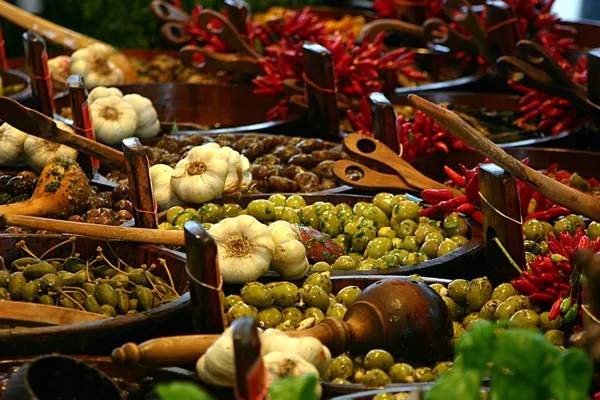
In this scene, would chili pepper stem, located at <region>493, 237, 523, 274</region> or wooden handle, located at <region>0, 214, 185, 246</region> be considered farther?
chili pepper stem, located at <region>493, 237, 523, 274</region>

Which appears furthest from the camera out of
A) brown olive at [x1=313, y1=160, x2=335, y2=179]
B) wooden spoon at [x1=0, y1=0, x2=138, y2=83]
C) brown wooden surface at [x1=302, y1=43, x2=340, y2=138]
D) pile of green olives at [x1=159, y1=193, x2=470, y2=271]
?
wooden spoon at [x1=0, y1=0, x2=138, y2=83]

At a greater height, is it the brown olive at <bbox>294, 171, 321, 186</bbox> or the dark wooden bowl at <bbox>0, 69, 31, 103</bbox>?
the brown olive at <bbox>294, 171, 321, 186</bbox>

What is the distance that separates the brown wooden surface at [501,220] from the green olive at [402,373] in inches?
24.4

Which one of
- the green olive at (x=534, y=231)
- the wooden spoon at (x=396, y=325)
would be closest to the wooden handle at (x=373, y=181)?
the green olive at (x=534, y=231)

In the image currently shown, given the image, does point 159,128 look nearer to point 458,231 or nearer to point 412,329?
point 458,231

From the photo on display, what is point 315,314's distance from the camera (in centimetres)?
217

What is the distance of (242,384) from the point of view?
4.84ft


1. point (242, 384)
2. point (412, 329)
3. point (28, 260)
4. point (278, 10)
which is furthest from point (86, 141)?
point (278, 10)

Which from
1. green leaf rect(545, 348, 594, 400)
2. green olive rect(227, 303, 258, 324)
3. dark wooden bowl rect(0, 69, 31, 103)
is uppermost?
green leaf rect(545, 348, 594, 400)

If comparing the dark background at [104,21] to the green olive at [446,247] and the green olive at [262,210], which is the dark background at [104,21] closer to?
the green olive at [262,210]

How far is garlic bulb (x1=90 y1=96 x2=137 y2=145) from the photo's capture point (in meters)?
3.48

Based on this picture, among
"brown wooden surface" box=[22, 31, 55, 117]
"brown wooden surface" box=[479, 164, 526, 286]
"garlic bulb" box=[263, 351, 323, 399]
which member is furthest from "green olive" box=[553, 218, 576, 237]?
"brown wooden surface" box=[22, 31, 55, 117]

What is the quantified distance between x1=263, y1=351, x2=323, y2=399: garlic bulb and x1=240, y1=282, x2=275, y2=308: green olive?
0.52 m

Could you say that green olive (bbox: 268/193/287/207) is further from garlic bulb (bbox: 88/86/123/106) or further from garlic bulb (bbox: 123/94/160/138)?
garlic bulb (bbox: 88/86/123/106)
